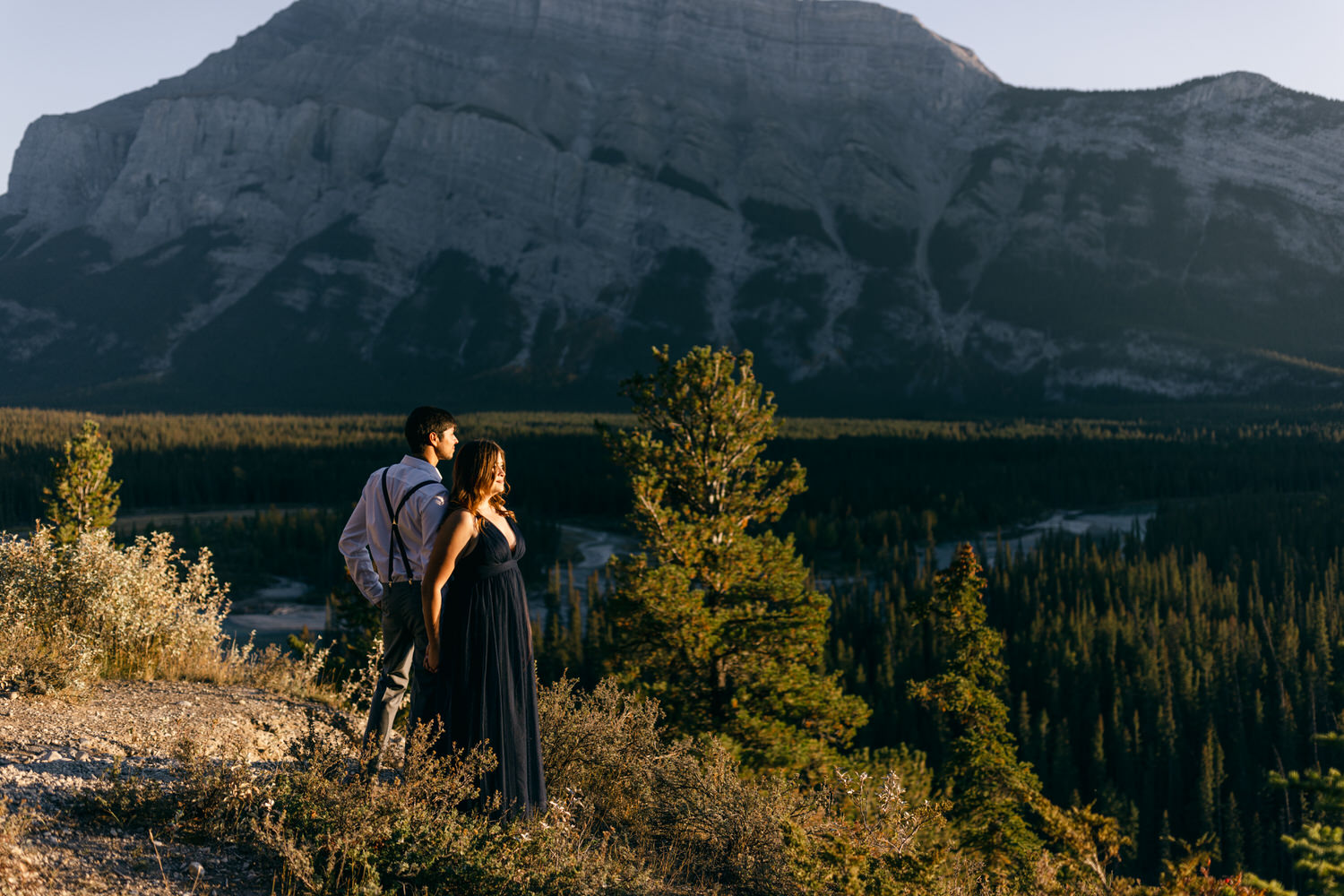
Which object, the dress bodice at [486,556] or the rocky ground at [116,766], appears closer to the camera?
the rocky ground at [116,766]

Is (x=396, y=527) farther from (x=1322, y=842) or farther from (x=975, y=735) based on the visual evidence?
(x=975, y=735)

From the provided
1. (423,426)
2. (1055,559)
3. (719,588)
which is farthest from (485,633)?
(1055,559)

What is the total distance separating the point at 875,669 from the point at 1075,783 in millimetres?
12085

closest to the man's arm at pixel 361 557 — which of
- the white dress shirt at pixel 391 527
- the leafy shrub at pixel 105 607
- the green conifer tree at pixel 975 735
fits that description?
the white dress shirt at pixel 391 527

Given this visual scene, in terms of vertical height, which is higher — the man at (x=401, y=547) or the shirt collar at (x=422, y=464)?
the shirt collar at (x=422, y=464)

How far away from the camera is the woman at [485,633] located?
7.14m

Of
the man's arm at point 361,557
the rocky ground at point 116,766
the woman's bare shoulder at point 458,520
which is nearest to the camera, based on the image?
the rocky ground at point 116,766

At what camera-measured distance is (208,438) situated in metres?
132

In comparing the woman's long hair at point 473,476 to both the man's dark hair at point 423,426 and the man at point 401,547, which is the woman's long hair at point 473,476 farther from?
the man's dark hair at point 423,426

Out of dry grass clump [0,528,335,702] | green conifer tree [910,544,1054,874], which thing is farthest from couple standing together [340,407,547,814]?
green conifer tree [910,544,1054,874]

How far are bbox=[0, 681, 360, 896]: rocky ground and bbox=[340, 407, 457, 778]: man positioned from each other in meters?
1.22

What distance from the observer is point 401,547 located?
742 cm

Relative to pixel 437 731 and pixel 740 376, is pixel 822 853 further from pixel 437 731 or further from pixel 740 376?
pixel 740 376

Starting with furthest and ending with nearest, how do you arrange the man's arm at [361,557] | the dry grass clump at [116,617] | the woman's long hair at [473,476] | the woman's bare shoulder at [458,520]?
the dry grass clump at [116,617], the man's arm at [361,557], the woman's long hair at [473,476], the woman's bare shoulder at [458,520]
